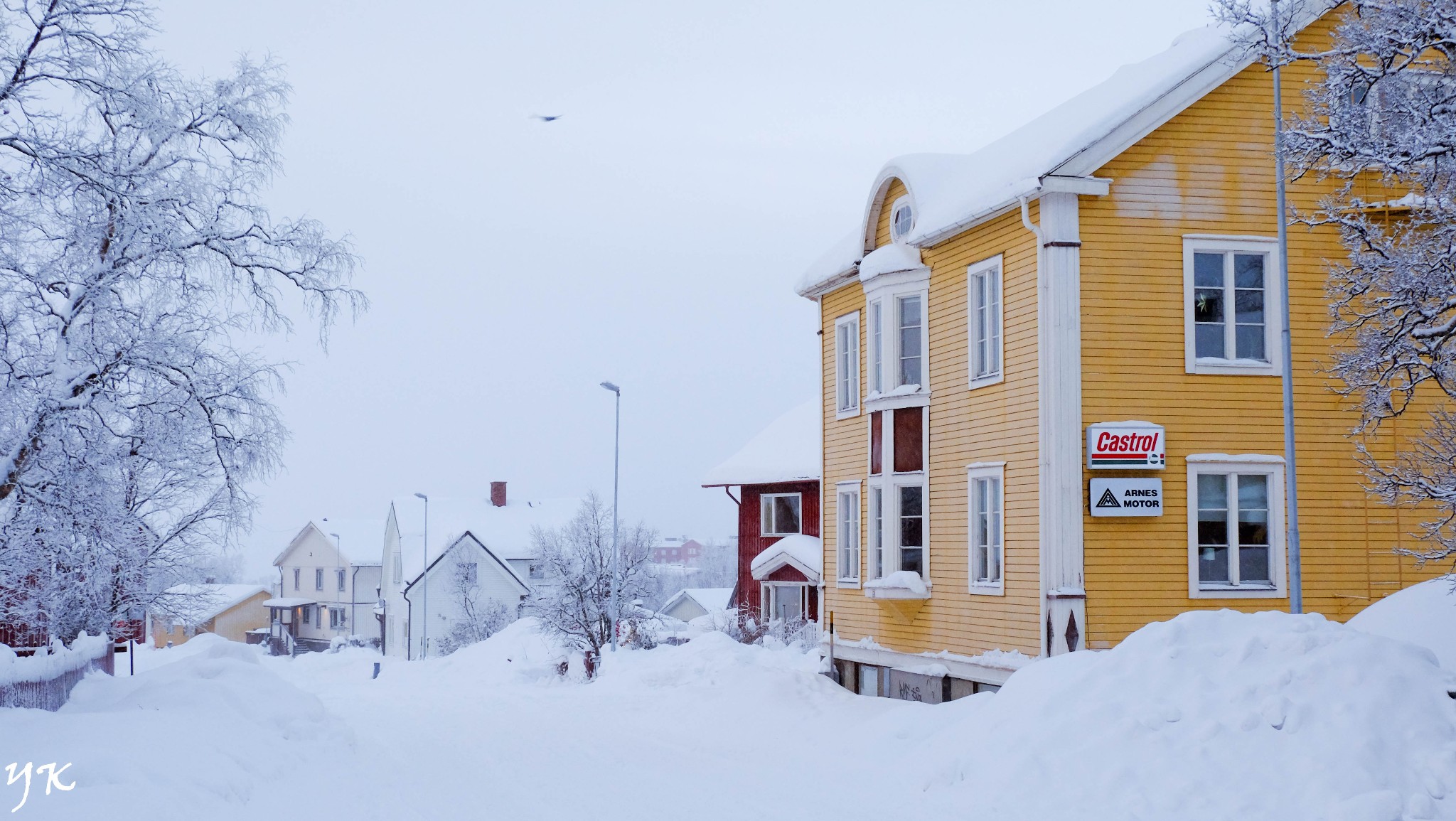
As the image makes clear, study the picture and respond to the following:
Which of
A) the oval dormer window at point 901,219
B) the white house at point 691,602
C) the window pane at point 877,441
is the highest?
the oval dormer window at point 901,219

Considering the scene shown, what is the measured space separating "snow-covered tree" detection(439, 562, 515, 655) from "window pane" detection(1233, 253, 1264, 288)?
5219cm

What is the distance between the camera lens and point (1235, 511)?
18891mm

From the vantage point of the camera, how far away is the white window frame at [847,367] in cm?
2494

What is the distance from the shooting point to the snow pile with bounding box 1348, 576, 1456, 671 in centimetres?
1466

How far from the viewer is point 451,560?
2820 inches

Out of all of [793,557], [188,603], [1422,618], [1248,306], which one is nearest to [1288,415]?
[1248,306]

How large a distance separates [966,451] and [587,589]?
24603 millimetres

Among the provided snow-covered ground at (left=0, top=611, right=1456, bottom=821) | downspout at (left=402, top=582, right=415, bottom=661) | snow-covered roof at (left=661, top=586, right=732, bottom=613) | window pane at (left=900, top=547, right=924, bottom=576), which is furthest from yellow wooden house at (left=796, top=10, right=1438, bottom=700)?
snow-covered roof at (left=661, top=586, right=732, bottom=613)

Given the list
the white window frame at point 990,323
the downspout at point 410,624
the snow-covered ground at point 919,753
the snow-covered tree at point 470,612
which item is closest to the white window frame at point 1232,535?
the white window frame at point 990,323

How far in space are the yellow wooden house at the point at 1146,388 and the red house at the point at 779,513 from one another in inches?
834

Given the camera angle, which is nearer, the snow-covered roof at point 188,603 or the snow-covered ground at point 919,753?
the snow-covered ground at point 919,753

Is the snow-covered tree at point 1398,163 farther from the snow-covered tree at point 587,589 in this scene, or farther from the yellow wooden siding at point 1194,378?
the snow-covered tree at point 587,589

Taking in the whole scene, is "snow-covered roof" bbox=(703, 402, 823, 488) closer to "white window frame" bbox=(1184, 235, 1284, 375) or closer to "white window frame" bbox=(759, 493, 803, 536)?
"white window frame" bbox=(759, 493, 803, 536)

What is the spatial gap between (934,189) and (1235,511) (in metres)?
7.24
